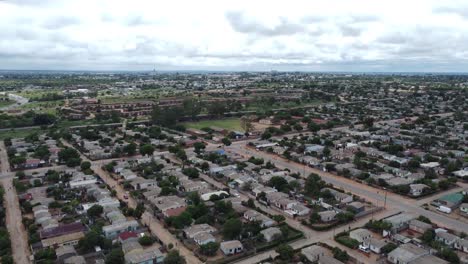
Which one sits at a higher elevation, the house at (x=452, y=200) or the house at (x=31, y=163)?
the house at (x=452, y=200)

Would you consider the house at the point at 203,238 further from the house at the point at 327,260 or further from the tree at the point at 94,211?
the tree at the point at 94,211

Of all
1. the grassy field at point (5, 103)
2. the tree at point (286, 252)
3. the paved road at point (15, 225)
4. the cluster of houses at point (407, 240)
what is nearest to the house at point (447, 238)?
the cluster of houses at point (407, 240)

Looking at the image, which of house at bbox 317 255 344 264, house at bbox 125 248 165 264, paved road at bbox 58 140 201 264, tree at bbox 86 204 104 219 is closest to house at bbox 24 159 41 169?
paved road at bbox 58 140 201 264

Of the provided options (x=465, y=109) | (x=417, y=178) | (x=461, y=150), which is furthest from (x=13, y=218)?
(x=465, y=109)

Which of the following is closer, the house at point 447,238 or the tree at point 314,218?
the house at point 447,238

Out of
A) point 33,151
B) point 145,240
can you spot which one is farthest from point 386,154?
point 33,151

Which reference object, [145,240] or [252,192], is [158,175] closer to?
[252,192]

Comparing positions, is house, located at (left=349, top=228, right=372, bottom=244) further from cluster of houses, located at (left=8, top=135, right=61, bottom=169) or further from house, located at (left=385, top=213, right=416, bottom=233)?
cluster of houses, located at (left=8, top=135, right=61, bottom=169)

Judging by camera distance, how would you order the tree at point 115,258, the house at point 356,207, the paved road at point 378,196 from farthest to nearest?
the house at point 356,207 < the paved road at point 378,196 < the tree at point 115,258
